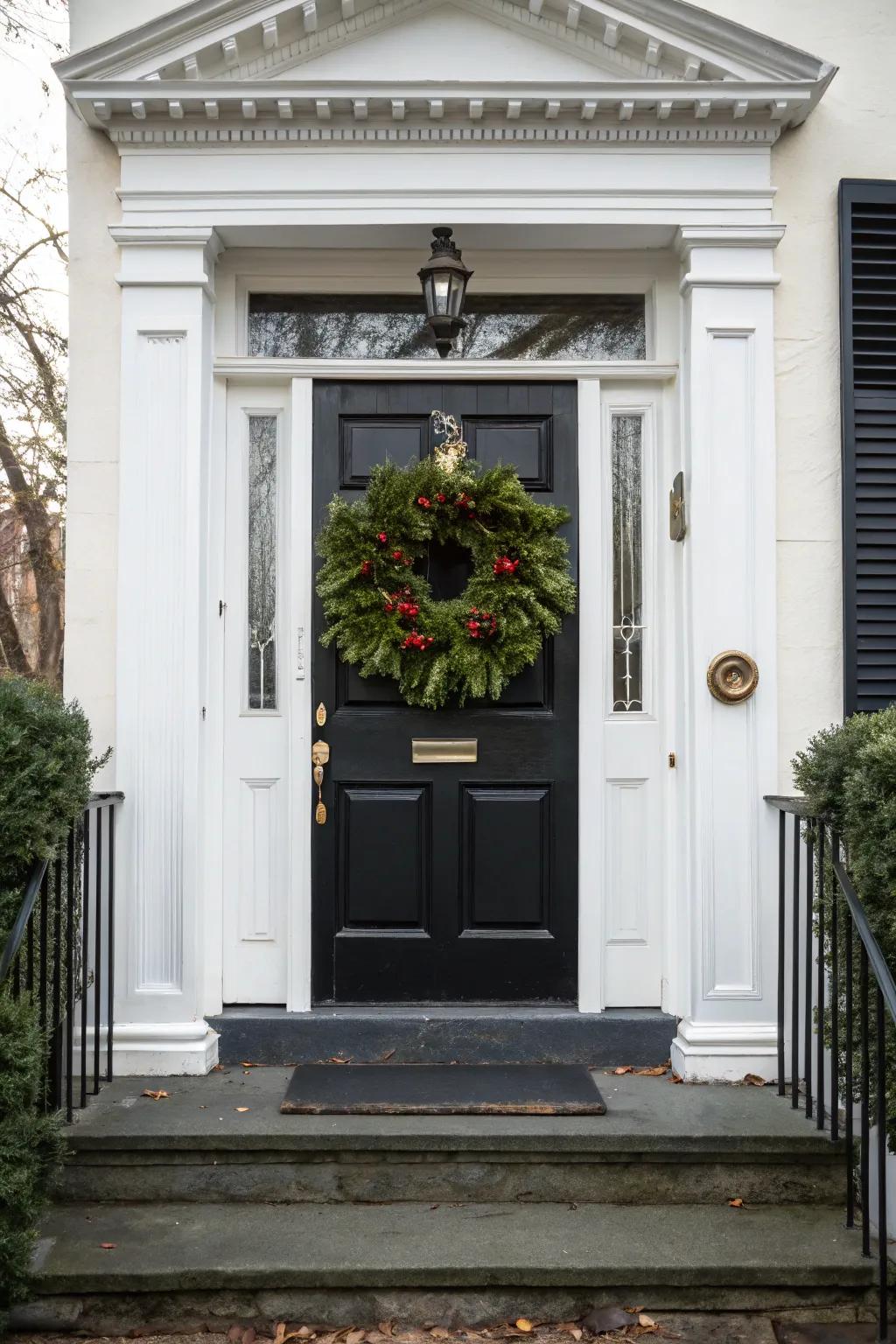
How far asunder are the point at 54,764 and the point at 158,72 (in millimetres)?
2532

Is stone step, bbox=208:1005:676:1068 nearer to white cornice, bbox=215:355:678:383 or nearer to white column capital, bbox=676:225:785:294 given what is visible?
white cornice, bbox=215:355:678:383

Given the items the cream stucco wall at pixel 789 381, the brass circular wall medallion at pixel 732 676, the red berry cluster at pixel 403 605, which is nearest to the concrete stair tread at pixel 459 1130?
the cream stucco wall at pixel 789 381

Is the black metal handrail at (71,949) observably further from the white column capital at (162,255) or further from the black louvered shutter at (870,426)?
the black louvered shutter at (870,426)

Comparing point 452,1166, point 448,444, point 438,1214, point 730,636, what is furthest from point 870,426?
point 438,1214

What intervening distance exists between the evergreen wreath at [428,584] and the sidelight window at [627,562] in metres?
0.30

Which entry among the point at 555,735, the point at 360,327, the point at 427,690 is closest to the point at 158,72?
the point at 360,327

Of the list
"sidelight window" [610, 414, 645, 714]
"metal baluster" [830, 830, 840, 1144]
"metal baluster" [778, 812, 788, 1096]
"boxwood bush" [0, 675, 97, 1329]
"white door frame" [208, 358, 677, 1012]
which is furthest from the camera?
"sidelight window" [610, 414, 645, 714]

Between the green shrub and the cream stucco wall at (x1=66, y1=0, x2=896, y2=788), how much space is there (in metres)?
0.64

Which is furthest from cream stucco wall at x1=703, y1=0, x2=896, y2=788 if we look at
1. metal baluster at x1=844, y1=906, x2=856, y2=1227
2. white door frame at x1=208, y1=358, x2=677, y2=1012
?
metal baluster at x1=844, y1=906, x2=856, y2=1227

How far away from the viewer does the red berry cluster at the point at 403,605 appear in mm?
3994

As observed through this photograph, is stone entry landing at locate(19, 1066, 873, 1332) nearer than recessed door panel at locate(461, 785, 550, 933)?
Yes

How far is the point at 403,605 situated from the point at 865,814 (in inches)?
68.8

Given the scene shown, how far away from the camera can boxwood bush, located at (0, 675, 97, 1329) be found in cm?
271

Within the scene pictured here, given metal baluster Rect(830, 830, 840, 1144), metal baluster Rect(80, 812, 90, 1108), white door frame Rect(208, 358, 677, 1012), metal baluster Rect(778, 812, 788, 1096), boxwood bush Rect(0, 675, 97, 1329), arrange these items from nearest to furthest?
boxwood bush Rect(0, 675, 97, 1329), metal baluster Rect(830, 830, 840, 1144), metal baluster Rect(80, 812, 90, 1108), metal baluster Rect(778, 812, 788, 1096), white door frame Rect(208, 358, 677, 1012)
